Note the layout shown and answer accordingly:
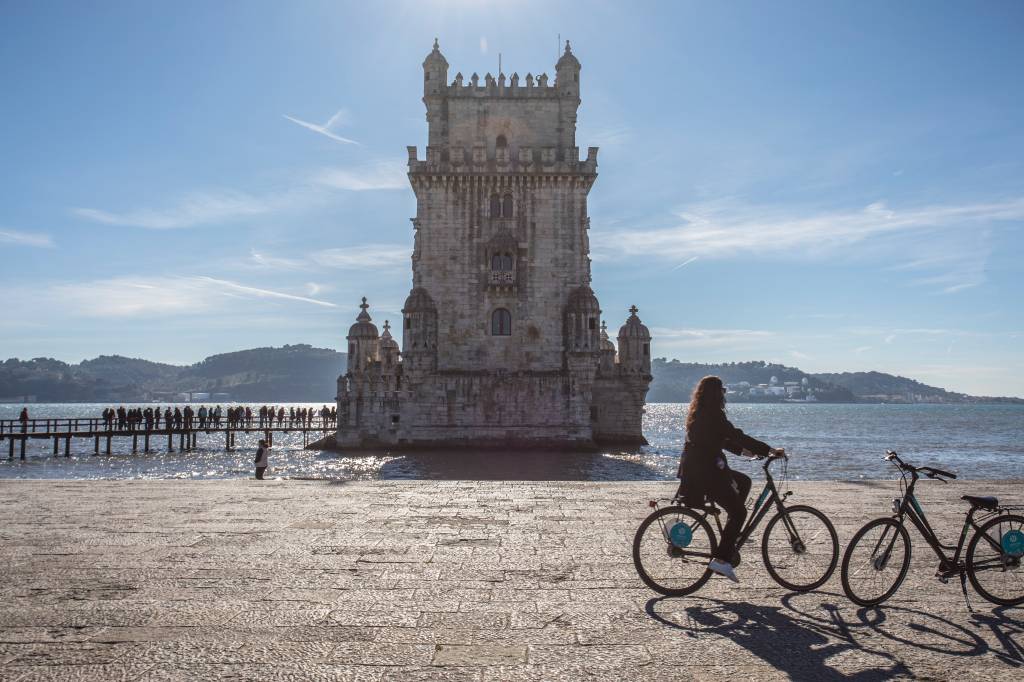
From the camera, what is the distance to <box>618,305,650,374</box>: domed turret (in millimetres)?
46938

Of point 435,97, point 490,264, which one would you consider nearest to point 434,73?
point 435,97

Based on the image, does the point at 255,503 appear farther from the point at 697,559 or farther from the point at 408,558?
the point at 697,559

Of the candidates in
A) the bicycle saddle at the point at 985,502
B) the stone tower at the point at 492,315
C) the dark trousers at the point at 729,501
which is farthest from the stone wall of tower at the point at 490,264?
the bicycle saddle at the point at 985,502

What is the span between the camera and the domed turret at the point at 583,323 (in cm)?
4197

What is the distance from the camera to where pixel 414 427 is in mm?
42188

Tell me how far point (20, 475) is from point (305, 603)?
39.8 meters

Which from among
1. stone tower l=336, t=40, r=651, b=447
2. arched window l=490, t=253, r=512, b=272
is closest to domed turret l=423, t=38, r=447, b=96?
stone tower l=336, t=40, r=651, b=447

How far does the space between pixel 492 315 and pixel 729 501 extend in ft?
119

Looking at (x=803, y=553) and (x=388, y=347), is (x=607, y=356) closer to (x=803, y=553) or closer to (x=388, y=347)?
(x=388, y=347)

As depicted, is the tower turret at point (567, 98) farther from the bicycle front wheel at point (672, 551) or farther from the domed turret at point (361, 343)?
the bicycle front wheel at point (672, 551)

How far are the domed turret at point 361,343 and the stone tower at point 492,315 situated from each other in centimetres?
94

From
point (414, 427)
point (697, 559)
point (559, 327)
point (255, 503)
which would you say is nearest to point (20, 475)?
point (414, 427)

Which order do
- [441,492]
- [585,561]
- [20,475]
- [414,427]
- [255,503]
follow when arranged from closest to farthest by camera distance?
[585,561] < [255,503] < [441,492] < [20,475] < [414,427]

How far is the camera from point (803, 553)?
7.25 m
